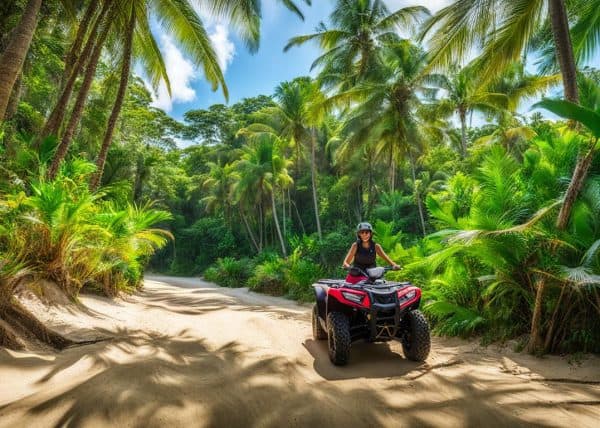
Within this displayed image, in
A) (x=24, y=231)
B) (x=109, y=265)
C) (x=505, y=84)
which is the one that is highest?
(x=505, y=84)

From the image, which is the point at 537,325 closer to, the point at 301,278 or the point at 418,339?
the point at 418,339

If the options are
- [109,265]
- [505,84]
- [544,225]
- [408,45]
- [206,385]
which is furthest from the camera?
[505,84]

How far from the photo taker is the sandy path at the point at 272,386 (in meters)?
2.16

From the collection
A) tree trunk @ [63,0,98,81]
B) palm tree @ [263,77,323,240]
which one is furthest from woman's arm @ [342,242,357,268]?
palm tree @ [263,77,323,240]

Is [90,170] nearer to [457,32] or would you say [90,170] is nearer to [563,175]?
[563,175]

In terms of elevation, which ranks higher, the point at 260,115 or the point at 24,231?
the point at 260,115

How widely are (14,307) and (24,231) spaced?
4.76 feet

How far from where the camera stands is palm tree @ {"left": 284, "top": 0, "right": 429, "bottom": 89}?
18969 mm

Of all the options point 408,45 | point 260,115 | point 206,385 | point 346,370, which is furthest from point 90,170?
point 260,115

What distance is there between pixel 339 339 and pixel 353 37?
1962cm

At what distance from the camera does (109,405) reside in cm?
215

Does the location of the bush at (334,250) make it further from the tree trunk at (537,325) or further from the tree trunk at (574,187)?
the tree trunk at (574,187)

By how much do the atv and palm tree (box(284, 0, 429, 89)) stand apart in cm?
1734

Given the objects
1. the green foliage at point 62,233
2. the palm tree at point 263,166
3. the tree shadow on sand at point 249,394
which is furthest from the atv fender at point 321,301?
the palm tree at point 263,166
